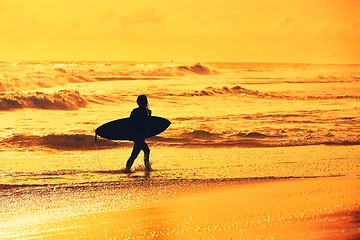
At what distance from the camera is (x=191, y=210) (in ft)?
30.3

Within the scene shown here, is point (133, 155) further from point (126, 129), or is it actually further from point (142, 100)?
point (142, 100)

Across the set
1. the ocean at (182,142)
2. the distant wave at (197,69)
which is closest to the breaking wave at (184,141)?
the ocean at (182,142)

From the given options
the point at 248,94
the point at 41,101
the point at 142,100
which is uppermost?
the point at 142,100

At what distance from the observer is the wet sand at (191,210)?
7.93 m

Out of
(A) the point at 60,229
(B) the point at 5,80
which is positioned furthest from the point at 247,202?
(B) the point at 5,80

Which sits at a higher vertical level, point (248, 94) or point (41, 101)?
point (41, 101)

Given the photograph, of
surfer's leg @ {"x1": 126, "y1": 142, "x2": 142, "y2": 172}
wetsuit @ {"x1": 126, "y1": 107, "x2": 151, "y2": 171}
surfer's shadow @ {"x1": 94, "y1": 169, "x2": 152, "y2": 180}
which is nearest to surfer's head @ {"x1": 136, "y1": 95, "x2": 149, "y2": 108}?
wetsuit @ {"x1": 126, "y1": 107, "x2": 151, "y2": 171}

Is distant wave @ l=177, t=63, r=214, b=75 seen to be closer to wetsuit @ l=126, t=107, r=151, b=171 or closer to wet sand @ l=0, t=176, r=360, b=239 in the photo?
wetsuit @ l=126, t=107, r=151, b=171

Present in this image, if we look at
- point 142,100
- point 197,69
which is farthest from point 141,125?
point 197,69

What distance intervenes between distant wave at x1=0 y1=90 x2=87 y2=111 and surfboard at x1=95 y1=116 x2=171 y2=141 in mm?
15755

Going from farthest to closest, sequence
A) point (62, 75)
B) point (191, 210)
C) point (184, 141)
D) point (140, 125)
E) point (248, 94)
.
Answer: point (62, 75)
point (248, 94)
point (184, 141)
point (140, 125)
point (191, 210)

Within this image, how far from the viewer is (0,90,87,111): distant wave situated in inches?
1184

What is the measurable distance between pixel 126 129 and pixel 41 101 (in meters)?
17.7

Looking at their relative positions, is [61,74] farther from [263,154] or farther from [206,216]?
[206,216]
